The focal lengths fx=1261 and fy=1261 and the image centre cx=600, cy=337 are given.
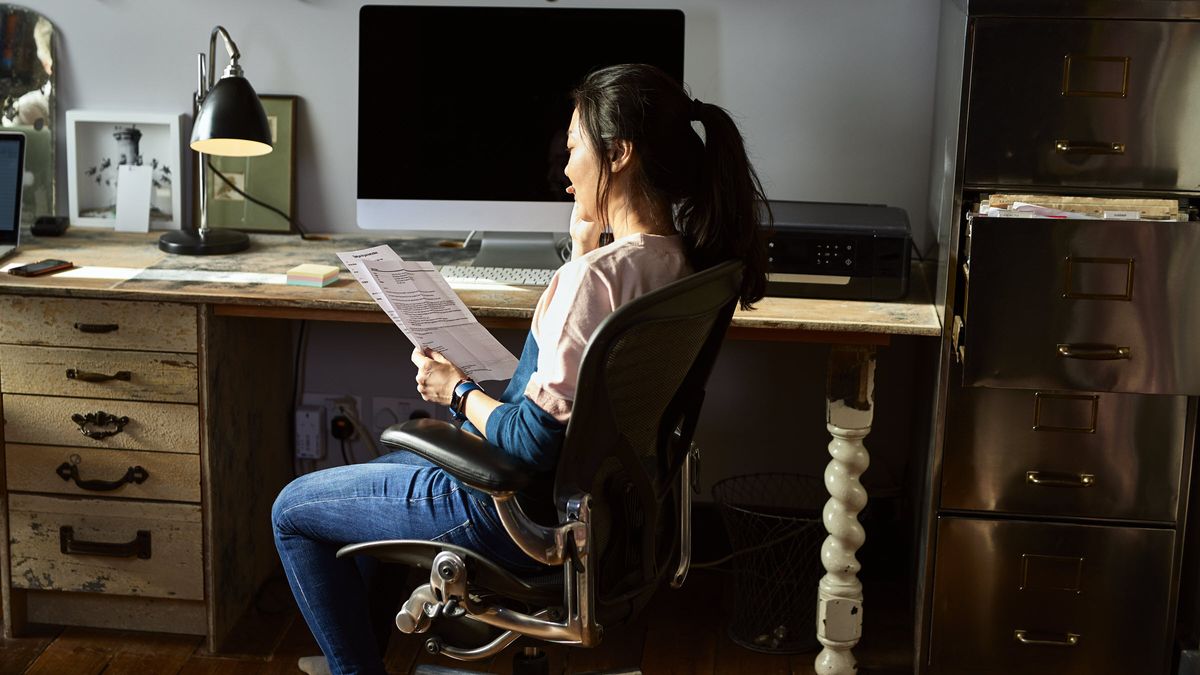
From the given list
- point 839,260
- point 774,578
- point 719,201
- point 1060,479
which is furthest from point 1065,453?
point 719,201

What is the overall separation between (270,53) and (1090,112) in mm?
1688

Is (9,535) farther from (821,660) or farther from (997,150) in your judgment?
(997,150)

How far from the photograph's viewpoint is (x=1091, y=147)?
2.02m

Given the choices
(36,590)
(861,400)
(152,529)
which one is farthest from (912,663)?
(36,590)

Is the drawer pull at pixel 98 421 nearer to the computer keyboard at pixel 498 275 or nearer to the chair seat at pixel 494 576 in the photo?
the computer keyboard at pixel 498 275

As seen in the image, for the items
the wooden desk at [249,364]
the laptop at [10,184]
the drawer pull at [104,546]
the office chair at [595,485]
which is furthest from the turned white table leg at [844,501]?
the laptop at [10,184]

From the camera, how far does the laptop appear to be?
2502mm

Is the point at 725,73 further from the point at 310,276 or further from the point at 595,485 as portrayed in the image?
the point at 595,485

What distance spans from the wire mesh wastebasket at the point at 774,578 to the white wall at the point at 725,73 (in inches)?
26.6

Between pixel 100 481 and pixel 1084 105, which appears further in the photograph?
pixel 100 481

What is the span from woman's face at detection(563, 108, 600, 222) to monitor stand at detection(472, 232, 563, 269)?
80 centimetres

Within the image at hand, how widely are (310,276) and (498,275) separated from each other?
35cm

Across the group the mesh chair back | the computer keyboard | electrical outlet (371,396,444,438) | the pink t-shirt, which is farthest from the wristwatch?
electrical outlet (371,396,444,438)

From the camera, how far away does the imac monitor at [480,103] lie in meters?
2.42
